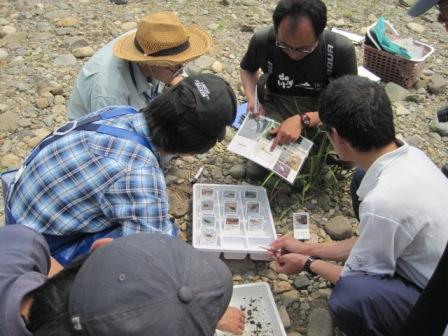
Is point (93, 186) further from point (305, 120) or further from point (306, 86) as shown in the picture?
point (306, 86)

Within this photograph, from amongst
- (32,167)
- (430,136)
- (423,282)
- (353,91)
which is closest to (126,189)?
(32,167)

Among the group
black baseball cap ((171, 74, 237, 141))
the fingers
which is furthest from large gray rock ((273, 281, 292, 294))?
black baseball cap ((171, 74, 237, 141))

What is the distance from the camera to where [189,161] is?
3900 mm

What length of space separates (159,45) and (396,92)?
2692 millimetres

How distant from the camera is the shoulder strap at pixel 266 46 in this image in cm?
356

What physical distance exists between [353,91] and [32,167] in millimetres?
1574

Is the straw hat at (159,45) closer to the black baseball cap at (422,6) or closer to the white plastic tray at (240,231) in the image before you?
the white plastic tray at (240,231)

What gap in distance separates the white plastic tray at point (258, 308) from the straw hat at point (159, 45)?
4.74 ft

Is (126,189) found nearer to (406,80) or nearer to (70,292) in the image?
(70,292)

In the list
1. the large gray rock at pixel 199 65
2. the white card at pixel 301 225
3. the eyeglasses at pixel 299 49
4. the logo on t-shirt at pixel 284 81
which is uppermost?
the eyeglasses at pixel 299 49

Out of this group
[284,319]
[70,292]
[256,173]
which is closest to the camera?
[70,292]

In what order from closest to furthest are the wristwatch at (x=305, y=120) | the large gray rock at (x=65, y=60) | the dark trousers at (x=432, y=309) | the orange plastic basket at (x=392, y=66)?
the dark trousers at (x=432, y=309) < the wristwatch at (x=305, y=120) < the orange plastic basket at (x=392, y=66) < the large gray rock at (x=65, y=60)

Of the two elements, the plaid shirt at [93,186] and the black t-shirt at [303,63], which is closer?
the plaid shirt at [93,186]

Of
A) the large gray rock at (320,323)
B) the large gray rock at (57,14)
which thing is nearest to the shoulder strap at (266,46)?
the large gray rock at (320,323)
